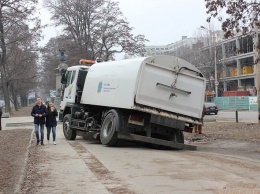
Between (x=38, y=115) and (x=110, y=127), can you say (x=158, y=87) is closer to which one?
(x=110, y=127)

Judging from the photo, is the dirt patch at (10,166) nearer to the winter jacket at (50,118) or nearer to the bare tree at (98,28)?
the winter jacket at (50,118)

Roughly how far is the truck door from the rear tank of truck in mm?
3262

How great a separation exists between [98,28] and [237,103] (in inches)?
824

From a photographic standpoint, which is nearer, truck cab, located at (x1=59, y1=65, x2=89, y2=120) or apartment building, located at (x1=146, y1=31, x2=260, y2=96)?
truck cab, located at (x1=59, y1=65, x2=89, y2=120)

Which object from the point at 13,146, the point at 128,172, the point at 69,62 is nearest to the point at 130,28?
the point at 69,62

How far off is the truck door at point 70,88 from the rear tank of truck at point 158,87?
326 centimetres

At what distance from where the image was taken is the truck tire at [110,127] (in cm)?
1335

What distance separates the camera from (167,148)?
47.2 ft

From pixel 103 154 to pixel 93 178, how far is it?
3.85 metres

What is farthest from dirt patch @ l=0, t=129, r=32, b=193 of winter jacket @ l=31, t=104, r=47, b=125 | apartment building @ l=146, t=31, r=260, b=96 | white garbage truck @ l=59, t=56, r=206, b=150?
apartment building @ l=146, t=31, r=260, b=96

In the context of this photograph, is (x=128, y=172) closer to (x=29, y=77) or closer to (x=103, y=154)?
(x=103, y=154)

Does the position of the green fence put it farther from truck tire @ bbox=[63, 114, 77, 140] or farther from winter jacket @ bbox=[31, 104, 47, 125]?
winter jacket @ bbox=[31, 104, 47, 125]

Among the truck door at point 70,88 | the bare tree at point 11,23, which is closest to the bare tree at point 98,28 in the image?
the bare tree at point 11,23

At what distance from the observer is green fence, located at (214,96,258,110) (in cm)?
5129
